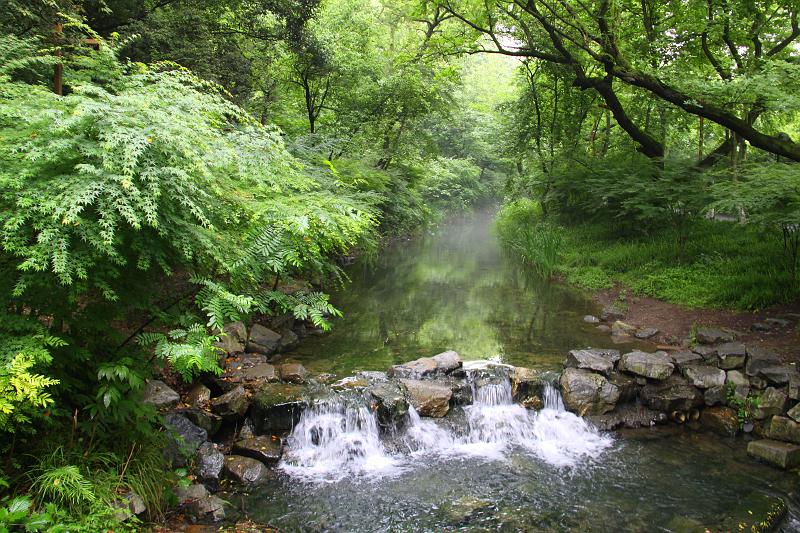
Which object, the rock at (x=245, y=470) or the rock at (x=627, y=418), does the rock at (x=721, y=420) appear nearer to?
the rock at (x=627, y=418)

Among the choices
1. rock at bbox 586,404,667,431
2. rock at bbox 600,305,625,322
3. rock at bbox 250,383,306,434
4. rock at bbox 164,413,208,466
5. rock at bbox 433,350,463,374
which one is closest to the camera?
rock at bbox 164,413,208,466

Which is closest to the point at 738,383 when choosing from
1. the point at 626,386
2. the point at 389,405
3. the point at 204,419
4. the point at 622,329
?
the point at 626,386

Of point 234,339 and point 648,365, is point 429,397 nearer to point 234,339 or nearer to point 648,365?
point 648,365

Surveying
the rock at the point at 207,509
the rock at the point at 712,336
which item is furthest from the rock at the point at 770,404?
the rock at the point at 207,509

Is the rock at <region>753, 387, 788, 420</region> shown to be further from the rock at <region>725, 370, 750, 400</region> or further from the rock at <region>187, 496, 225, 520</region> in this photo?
the rock at <region>187, 496, 225, 520</region>

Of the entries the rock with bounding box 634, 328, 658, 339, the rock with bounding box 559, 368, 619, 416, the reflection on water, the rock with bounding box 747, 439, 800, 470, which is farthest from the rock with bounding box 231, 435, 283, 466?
the rock with bounding box 634, 328, 658, 339

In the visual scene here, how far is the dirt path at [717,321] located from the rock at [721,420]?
Result: 65.0 inches

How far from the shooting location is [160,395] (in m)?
5.96

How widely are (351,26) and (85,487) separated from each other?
60.8 ft

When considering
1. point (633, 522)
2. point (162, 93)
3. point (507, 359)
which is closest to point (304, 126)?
point (507, 359)

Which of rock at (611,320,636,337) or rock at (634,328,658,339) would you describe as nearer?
rock at (634,328,658,339)

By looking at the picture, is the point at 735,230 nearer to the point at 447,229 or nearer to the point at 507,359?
the point at 507,359

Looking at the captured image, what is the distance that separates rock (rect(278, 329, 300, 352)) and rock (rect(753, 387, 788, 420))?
25.2 ft

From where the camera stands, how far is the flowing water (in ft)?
16.6
